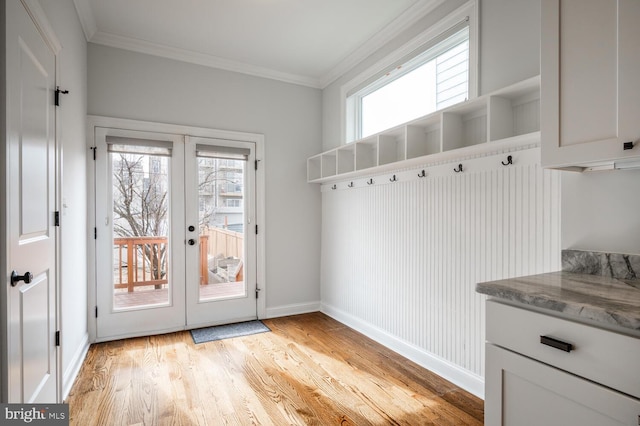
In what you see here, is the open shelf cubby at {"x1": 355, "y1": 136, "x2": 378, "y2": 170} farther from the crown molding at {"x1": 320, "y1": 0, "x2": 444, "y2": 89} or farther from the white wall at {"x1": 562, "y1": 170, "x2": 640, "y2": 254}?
the white wall at {"x1": 562, "y1": 170, "x2": 640, "y2": 254}

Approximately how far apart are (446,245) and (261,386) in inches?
64.5

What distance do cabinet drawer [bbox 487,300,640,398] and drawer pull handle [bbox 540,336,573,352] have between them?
0.04 feet

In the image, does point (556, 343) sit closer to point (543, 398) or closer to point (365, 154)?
point (543, 398)

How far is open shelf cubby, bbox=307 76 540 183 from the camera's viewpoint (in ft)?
6.38

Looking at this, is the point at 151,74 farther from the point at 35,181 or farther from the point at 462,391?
the point at 462,391

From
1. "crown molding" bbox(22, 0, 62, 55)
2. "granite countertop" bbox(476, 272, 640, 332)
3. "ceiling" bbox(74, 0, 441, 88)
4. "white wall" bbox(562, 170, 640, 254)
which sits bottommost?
"granite countertop" bbox(476, 272, 640, 332)

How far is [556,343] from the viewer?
1.09 metres

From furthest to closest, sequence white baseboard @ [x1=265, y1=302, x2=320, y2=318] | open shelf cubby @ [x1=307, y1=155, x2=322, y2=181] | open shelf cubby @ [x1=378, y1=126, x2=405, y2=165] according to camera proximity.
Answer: open shelf cubby @ [x1=307, y1=155, x2=322, y2=181], white baseboard @ [x1=265, y1=302, x2=320, y2=318], open shelf cubby @ [x1=378, y1=126, x2=405, y2=165]

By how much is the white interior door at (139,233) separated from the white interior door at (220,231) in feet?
0.37

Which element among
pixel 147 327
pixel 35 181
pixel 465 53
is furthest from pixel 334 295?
pixel 35 181

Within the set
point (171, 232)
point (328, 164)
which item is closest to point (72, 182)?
point (171, 232)

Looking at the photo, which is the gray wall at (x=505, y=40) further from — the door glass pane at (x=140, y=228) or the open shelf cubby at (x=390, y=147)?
A: the door glass pane at (x=140, y=228)

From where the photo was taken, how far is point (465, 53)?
8.02 ft

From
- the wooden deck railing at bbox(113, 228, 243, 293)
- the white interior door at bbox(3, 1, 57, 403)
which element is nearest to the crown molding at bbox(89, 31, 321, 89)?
the white interior door at bbox(3, 1, 57, 403)
